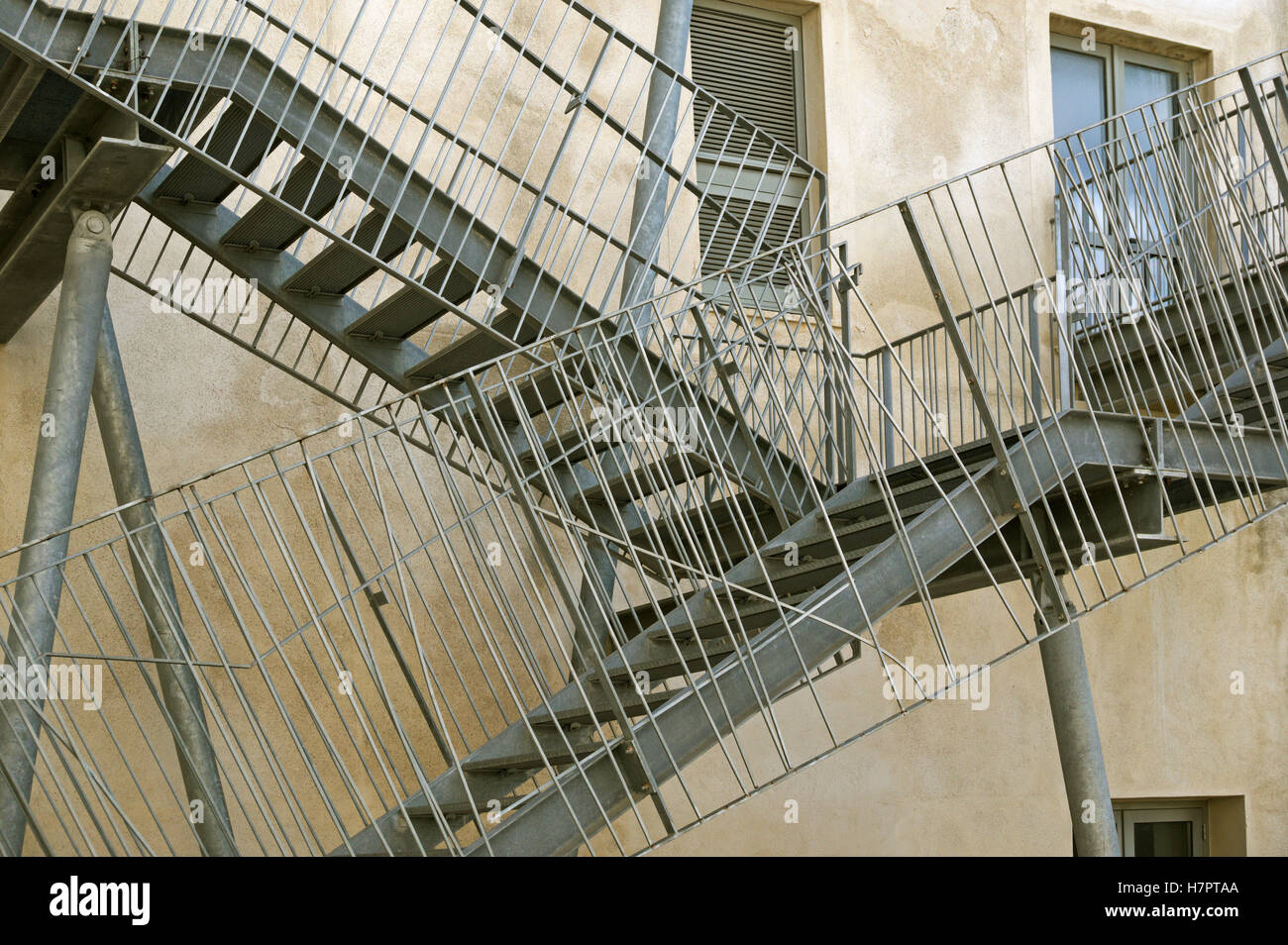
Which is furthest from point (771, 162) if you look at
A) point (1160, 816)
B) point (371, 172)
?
point (1160, 816)

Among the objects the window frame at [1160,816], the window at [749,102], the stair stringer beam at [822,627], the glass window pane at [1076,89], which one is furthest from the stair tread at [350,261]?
the window frame at [1160,816]

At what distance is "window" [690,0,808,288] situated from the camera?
31.5 feet

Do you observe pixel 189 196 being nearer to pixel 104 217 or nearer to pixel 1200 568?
pixel 104 217

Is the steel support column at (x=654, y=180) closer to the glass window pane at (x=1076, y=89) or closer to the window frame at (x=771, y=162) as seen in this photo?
the window frame at (x=771, y=162)

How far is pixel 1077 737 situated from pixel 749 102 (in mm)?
4783

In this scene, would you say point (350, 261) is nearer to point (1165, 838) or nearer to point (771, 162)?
point (771, 162)

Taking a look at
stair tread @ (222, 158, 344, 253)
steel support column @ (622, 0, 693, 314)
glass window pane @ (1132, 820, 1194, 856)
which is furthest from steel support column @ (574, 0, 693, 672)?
glass window pane @ (1132, 820, 1194, 856)

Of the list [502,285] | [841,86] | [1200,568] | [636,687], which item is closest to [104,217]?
[502,285]

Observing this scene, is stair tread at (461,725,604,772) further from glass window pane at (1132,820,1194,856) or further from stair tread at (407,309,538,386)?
glass window pane at (1132,820,1194,856)

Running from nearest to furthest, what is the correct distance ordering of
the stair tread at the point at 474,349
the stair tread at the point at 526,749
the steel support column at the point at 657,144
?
the stair tread at the point at 526,749
the stair tread at the point at 474,349
the steel support column at the point at 657,144

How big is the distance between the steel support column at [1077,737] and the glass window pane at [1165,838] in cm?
272

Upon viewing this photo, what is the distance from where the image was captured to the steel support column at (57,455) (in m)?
5.04

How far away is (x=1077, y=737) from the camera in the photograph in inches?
295
